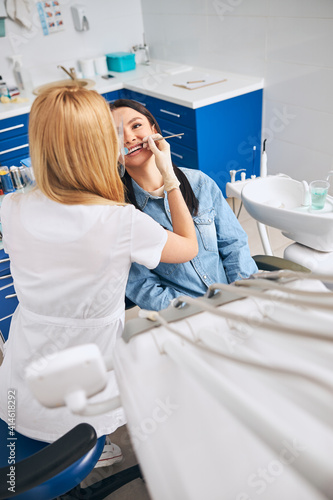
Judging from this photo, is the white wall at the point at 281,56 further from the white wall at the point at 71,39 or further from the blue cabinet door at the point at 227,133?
the white wall at the point at 71,39

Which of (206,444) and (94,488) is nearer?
(206,444)

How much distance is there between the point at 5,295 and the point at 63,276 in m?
0.96

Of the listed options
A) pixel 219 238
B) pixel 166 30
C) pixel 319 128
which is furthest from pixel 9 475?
pixel 166 30

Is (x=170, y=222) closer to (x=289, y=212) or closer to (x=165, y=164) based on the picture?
(x=165, y=164)

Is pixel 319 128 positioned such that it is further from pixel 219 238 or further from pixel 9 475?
pixel 9 475

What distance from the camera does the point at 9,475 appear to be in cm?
84

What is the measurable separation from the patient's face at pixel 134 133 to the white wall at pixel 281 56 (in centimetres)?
167

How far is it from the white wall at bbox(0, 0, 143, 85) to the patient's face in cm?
252

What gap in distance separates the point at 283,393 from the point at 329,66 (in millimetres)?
2661

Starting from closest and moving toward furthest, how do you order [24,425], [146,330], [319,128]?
[146,330] → [24,425] → [319,128]

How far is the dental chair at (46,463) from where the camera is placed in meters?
0.82

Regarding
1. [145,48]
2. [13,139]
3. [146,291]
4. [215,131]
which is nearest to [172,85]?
[215,131]

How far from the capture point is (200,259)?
5.02 feet

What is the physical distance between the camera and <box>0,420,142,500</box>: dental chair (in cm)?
82
